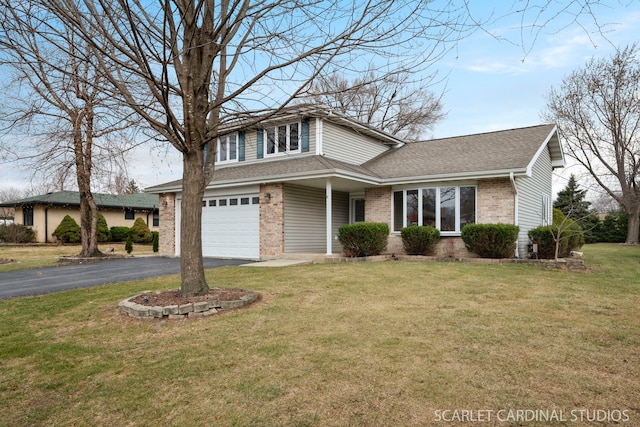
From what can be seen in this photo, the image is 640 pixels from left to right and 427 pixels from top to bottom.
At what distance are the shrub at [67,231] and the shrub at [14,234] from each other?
1.55 metres

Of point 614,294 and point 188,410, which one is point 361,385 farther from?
point 614,294

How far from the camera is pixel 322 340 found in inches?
178

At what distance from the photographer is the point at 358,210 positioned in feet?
55.4

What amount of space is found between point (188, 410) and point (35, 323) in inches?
161

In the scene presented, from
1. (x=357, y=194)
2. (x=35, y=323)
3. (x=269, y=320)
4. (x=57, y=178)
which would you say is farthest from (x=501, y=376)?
(x=57, y=178)

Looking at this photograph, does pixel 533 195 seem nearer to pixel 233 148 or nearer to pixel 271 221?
pixel 271 221

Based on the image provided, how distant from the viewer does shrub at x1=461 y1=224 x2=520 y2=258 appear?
11445 mm

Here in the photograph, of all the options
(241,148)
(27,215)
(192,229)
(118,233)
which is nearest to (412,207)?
(241,148)

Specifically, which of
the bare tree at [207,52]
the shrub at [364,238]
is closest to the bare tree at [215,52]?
the bare tree at [207,52]

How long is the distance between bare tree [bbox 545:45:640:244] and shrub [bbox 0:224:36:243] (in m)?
36.1

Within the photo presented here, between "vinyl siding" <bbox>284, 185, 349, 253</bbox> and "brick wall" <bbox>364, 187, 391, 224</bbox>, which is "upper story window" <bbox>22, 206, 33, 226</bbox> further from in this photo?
"brick wall" <bbox>364, 187, 391, 224</bbox>

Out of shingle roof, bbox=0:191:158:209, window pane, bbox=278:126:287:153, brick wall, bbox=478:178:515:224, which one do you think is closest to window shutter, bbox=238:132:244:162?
window pane, bbox=278:126:287:153

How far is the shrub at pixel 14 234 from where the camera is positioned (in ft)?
82.1

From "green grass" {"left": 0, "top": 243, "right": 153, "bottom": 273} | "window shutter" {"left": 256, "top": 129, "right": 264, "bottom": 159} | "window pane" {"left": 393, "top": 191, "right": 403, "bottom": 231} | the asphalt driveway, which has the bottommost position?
"green grass" {"left": 0, "top": 243, "right": 153, "bottom": 273}
